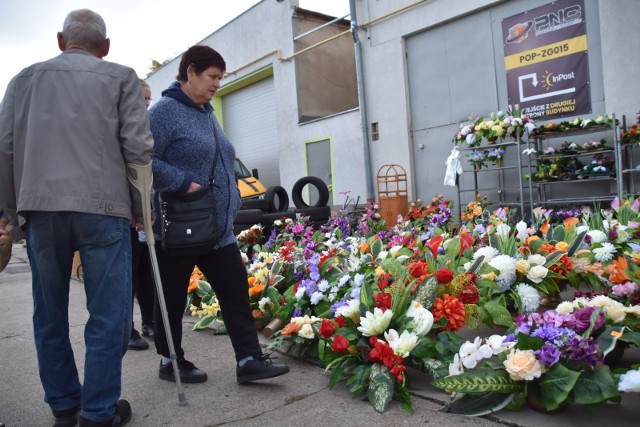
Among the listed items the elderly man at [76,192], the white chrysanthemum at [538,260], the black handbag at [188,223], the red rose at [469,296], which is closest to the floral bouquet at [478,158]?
the white chrysanthemum at [538,260]

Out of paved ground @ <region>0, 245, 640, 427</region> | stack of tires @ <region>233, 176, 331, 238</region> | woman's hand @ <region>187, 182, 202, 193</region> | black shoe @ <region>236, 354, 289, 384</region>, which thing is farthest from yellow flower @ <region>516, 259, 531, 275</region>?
stack of tires @ <region>233, 176, 331, 238</region>

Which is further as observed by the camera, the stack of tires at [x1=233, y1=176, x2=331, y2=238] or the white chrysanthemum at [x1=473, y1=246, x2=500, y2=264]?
the stack of tires at [x1=233, y1=176, x2=331, y2=238]

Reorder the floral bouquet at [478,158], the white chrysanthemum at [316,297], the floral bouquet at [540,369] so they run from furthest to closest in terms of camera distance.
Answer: the floral bouquet at [478,158] → the white chrysanthemum at [316,297] → the floral bouquet at [540,369]

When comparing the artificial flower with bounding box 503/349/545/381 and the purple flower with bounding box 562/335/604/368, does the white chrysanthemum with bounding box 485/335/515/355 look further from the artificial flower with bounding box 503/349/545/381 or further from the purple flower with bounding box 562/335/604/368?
the purple flower with bounding box 562/335/604/368

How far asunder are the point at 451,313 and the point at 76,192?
1.81 meters

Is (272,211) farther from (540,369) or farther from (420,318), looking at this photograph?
(540,369)

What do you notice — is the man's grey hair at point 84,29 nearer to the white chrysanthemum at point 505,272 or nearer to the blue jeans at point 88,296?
the blue jeans at point 88,296

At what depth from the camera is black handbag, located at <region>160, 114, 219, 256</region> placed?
114 inches

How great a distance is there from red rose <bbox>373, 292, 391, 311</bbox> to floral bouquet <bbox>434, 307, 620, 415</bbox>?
18.7 inches

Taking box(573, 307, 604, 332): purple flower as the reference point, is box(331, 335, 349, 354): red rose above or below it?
below

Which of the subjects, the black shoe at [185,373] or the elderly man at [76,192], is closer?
the elderly man at [76,192]

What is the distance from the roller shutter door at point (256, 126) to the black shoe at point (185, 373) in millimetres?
12988

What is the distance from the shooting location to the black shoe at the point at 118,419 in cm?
242

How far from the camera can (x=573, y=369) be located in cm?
236
